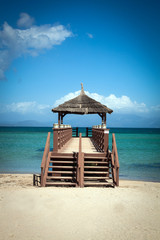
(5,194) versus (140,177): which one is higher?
(5,194)

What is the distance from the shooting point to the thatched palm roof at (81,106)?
519 inches

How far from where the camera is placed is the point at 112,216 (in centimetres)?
419

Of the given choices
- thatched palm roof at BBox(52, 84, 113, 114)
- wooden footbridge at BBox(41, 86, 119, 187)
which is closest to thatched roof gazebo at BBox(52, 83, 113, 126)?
thatched palm roof at BBox(52, 84, 113, 114)

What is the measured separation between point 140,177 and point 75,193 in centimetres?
768

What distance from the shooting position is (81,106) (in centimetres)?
1386

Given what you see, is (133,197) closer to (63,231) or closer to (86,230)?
(86,230)

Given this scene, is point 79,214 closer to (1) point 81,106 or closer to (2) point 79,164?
(2) point 79,164

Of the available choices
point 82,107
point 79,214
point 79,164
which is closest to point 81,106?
point 82,107

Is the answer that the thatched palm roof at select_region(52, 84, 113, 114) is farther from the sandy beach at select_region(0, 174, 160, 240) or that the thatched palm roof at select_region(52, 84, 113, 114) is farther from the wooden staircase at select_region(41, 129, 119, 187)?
the sandy beach at select_region(0, 174, 160, 240)

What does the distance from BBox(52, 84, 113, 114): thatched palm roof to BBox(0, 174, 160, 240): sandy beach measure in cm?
799

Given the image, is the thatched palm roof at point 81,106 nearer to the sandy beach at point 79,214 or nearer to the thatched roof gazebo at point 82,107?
the thatched roof gazebo at point 82,107

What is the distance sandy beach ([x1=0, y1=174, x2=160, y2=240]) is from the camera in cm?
355

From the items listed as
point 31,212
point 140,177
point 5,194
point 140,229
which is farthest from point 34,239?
point 140,177

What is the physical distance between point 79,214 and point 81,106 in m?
10.1
